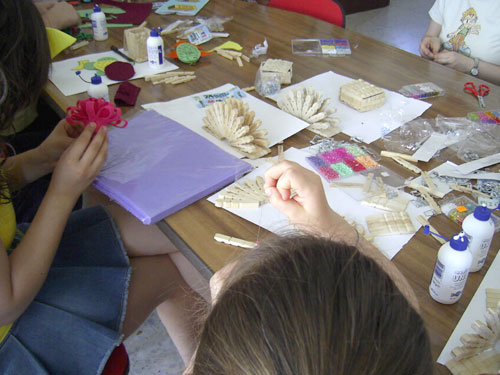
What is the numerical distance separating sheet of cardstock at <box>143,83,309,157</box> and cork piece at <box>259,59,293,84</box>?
0.47ft

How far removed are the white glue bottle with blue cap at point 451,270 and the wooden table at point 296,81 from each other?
25mm

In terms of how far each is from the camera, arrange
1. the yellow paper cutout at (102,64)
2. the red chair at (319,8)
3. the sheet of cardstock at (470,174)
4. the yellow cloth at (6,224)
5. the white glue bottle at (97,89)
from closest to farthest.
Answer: the yellow cloth at (6,224) → the sheet of cardstock at (470,174) → the white glue bottle at (97,89) → the yellow paper cutout at (102,64) → the red chair at (319,8)

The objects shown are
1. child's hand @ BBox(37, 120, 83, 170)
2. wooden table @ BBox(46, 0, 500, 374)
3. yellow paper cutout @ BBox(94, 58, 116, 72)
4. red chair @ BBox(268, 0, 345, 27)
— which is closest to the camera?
wooden table @ BBox(46, 0, 500, 374)

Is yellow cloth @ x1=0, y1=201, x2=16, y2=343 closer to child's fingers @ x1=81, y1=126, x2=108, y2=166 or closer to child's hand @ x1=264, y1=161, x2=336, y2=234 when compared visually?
child's fingers @ x1=81, y1=126, x2=108, y2=166

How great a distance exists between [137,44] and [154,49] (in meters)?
0.11

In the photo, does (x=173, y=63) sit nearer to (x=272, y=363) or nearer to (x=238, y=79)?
(x=238, y=79)

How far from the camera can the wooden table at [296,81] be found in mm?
827

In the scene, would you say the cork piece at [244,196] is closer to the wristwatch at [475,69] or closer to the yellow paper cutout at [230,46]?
the yellow paper cutout at [230,46]

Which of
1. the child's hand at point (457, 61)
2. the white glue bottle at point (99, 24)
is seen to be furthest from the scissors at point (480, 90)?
the white glue bottle at point (99, 24)

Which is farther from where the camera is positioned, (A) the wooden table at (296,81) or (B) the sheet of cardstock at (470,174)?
(B) the sheet of cardstock at (470,174)

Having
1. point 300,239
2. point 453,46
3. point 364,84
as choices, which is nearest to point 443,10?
point 453,46

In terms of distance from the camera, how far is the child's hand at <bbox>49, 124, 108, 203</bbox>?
3.18ft

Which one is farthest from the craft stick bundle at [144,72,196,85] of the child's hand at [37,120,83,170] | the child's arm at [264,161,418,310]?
the child's arm at [264,161,418,310]

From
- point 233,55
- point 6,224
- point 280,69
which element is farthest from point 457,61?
point 6,224
